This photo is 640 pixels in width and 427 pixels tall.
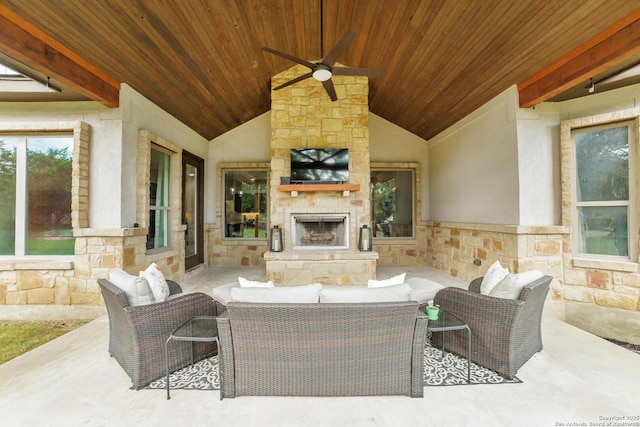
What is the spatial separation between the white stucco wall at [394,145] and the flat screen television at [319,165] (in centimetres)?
202

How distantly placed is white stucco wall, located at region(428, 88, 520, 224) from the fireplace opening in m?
2.21

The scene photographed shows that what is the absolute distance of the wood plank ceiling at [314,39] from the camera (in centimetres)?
266

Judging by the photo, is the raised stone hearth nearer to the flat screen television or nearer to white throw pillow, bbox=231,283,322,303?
the flat screen television

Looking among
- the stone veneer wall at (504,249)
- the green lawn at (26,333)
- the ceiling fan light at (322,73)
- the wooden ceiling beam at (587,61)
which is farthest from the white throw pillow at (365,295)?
the green lawn at (26,333)

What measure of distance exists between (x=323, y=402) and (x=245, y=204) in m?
5.27

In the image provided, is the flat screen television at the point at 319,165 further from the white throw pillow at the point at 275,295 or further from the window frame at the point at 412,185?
the white throw pillow at the point at 275,295

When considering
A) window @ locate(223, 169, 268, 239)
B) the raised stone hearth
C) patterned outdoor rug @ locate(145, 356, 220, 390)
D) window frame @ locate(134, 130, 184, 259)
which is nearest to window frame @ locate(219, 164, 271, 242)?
window @ locate(223, 169, 268, 239)

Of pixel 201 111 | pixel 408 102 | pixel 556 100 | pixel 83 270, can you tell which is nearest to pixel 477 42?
pixel 556 100

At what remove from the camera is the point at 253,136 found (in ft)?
21.3

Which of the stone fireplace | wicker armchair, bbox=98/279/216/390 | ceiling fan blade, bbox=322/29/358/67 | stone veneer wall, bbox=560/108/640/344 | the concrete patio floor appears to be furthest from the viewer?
the stone fireplace

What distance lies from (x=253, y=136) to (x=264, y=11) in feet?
10.8

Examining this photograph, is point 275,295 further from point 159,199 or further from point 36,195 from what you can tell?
point 36,195

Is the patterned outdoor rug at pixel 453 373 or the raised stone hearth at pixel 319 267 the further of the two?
the raised stone hearth at pixel 319 267

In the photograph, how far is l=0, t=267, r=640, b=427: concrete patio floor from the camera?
1.70 m
